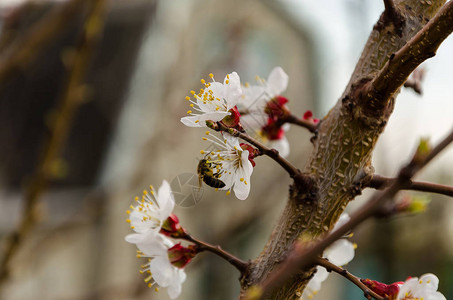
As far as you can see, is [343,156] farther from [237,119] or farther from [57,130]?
[57,130]

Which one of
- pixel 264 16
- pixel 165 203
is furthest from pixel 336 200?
pixel 264 16

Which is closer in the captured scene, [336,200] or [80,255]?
[336,200]

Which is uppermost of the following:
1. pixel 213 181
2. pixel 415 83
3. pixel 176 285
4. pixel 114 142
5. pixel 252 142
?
pixel 415 83

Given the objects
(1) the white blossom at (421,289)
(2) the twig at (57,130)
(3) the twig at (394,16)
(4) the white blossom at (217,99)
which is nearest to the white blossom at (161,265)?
(4) the white blossom at (217,99)

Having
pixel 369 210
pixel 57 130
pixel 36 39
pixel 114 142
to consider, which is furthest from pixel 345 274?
pixel 114 142

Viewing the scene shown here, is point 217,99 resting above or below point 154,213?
above

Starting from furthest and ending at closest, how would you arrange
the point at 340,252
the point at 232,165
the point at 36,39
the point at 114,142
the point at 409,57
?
the point at 114,142 < the point at 36,39 < the point at 340,252 < the point at 232,165 < the point at 409,57

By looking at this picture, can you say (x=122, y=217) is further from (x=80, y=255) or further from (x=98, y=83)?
(x=98, y=83)
